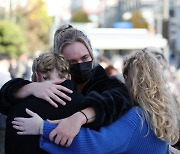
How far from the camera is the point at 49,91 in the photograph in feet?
6.96

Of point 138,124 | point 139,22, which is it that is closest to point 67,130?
point 138,124

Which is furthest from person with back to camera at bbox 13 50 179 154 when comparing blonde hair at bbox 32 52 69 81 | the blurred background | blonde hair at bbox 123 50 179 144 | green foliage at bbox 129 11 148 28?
green foliage at bbox 129 11 148 28

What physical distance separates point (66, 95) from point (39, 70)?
18 cm

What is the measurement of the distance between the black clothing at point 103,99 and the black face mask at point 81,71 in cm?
6

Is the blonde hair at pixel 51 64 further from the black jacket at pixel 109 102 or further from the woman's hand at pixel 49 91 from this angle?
the black jacket at pixel 109 102

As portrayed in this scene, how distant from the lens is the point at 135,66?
7.72ft

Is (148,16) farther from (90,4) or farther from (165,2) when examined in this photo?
(90,4)

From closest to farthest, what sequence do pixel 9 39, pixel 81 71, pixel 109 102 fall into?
pixel 109 102
pixel 81 71
pixel 9 39

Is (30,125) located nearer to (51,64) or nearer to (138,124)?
(51,64)

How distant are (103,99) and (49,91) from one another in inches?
9.7

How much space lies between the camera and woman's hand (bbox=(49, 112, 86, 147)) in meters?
2.05

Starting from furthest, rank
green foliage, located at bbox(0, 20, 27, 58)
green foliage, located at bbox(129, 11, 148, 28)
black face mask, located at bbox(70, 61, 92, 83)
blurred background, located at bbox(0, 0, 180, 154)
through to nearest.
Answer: green foliage, located at bbox(129, 11, 148, 28) → green foliage, located at bbox(0, 20, 27, 58) → blurred background, located at bbox(0, 0, 180, 154) → black face mask, located at bbox(70, 61, 92, 83)

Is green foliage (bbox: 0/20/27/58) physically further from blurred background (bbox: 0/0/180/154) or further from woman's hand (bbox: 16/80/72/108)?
woman's hand (bbox: 16/80/72/108)

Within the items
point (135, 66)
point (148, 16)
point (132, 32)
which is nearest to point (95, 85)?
point (135, 66)
